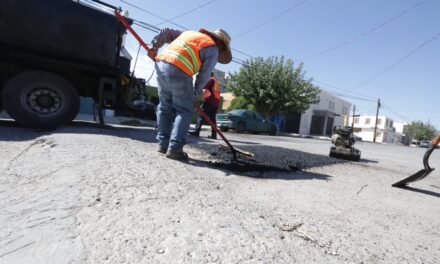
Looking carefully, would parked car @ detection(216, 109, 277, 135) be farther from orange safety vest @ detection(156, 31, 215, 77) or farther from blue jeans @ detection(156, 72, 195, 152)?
orange safety vest @ detection(156, 31, 215, 77)

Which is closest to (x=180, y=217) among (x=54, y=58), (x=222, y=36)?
(x=222, y=36)

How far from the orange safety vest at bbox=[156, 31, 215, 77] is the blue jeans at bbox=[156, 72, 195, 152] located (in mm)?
125

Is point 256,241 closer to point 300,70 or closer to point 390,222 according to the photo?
point 390,222

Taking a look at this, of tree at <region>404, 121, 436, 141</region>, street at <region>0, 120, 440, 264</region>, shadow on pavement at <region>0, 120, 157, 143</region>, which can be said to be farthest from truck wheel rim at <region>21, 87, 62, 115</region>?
tree at <region>404, 121, 436, 141</region>

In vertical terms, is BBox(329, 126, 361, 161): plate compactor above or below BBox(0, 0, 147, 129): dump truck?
below

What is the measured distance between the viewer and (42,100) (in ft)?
15.3

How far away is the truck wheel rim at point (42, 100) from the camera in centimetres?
456

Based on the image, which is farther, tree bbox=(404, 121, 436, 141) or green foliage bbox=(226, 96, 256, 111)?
tree bbox=(404, 121, 436, 141)

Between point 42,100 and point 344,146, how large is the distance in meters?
5.75

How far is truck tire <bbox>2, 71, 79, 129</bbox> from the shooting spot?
4.42 m

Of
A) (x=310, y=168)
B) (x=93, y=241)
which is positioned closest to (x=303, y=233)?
(x=93, y=241)

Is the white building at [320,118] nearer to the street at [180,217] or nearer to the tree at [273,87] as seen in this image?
the tree at [273,87]

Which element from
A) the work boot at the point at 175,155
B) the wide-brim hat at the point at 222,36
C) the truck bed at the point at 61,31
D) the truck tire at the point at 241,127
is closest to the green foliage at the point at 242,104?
the truck tire at the point at 241,127

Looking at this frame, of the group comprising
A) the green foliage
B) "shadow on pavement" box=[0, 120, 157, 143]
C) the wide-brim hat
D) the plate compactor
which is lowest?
"shadow on pavement" box=[0, 120, 157, 143]
